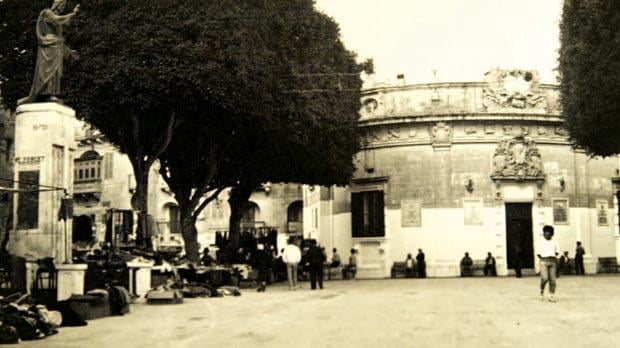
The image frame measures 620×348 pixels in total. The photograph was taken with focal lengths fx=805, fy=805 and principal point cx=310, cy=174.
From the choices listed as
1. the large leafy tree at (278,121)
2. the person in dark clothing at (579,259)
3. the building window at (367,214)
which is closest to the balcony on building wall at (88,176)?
the large leafy tree at (278,121)

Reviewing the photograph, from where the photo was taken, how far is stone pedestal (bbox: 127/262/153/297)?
19672 mm

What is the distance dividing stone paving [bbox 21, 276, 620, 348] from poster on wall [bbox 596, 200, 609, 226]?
1555 cm

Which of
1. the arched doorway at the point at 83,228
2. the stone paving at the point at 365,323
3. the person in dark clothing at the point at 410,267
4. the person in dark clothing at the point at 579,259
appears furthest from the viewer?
the person in dark clothing at the point at 410,267

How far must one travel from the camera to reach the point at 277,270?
33.8 metres

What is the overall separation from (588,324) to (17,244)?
441 inches

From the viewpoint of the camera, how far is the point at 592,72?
77.8 feet

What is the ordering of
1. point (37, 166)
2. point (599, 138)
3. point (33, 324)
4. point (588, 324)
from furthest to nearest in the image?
1. point (599, 138)
2. point (37, 166)
3. point (588, 324)
4. point (33, 324)

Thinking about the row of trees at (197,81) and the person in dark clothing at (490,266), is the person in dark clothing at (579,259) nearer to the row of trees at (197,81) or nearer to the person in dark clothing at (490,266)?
the person in dark clothing at (490,266)

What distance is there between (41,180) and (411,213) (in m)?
21.5

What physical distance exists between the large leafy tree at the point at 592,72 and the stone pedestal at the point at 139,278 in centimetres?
1376

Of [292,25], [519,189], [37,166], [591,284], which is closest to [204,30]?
[292,25]

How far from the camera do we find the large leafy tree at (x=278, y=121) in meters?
26.5

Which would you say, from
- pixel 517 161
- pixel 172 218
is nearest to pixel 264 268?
pixel 517 161

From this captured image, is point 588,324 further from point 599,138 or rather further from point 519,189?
point 519,189
